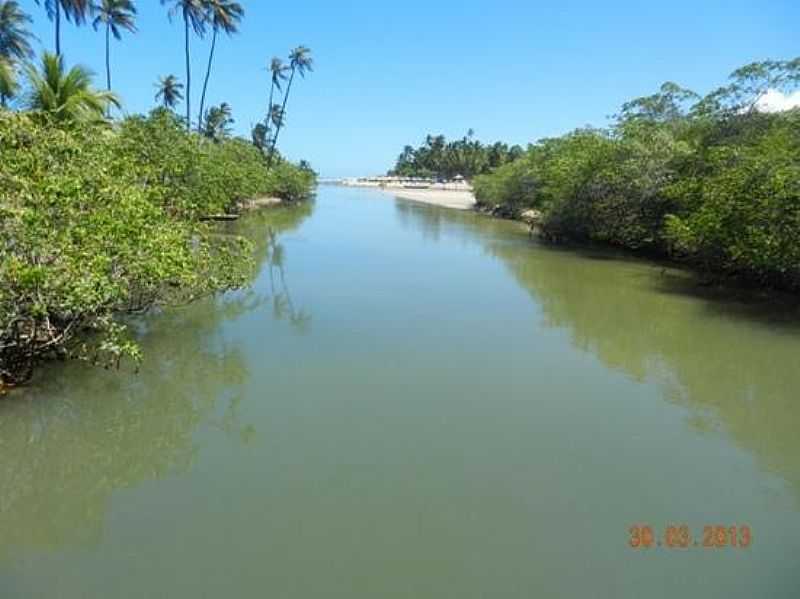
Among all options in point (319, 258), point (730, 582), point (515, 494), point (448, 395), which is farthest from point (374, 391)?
point (319, 258)

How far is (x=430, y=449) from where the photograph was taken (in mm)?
5590

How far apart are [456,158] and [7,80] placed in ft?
241

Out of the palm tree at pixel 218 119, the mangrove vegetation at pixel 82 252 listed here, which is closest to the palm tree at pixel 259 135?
the palm tree at pixel 218 119

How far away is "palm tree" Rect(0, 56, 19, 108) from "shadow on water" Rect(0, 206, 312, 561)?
987 cm

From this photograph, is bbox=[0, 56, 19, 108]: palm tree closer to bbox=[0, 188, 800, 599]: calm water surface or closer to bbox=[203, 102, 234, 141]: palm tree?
bbox=[0, 188, 800, 599]: calm water surface

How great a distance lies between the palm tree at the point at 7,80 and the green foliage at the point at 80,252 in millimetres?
7287

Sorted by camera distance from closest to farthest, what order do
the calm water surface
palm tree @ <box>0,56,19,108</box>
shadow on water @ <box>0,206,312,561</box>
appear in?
the calm water surface < shadow on water @ <box>0,206,312,561</box> < palm tree @ <box>0,56,19,108</box>

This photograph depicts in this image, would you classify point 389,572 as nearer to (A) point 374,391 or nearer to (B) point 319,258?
(A) point 374,391

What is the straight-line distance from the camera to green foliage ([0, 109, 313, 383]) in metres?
5.91

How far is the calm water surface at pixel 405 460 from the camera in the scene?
153 inches

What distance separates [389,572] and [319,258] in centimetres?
1487

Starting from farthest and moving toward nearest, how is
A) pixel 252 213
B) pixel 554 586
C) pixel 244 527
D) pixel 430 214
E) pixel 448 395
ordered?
pixel 430 214
pixel 252 213
pixel 448 395
pixel 244 527
pixel 554 586

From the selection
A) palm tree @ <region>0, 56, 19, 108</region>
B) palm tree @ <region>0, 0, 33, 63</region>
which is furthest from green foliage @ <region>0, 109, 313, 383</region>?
palm tree @ <region>0, 0, 33, 63</region>
